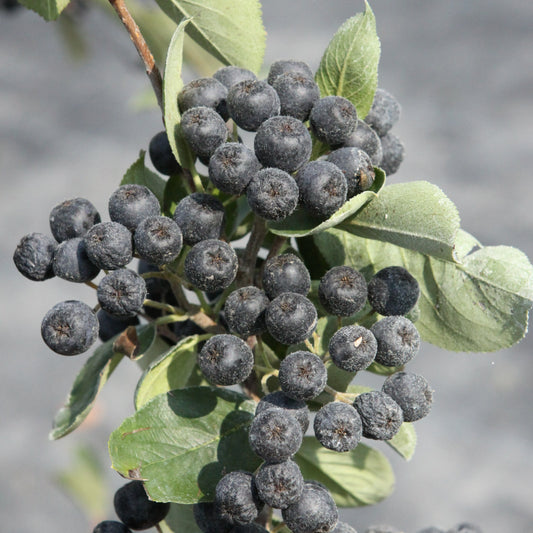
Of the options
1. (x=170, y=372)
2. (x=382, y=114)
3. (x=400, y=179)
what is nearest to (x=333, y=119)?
(x=382, y=114)

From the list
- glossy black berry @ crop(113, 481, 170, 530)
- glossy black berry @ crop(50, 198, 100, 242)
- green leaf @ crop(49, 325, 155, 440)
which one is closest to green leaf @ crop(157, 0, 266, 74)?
glossy black berry @ crop(50, 198, 100, 242)

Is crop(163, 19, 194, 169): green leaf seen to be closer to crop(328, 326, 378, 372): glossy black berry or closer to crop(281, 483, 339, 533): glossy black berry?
crop(328, 326, 378, 372): glossy black berry

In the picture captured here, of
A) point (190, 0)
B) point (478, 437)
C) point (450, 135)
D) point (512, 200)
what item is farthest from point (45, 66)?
point (190, 0)

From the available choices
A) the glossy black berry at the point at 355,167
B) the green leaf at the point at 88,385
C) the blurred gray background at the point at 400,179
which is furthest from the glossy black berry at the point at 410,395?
the blurred gray background at the point at 400,179

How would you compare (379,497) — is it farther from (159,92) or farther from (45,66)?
(45,66)

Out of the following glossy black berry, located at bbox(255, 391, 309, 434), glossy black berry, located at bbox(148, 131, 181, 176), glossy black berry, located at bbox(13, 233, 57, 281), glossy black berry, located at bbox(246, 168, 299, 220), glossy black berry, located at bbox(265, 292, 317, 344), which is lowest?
glossy black berry, located at bbox(255, 391, 309, 434)
